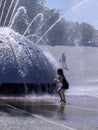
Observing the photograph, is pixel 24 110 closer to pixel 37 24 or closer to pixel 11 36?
pixel 11 36

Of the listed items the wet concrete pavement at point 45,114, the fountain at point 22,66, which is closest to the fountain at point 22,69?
the fountain at point 22,66

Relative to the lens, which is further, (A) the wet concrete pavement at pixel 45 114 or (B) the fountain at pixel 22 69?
(B) the fountain at pixel 22 69

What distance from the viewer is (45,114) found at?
1147cm

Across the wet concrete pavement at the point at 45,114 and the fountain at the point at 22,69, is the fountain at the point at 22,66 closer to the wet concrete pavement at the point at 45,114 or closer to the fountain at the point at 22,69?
the fountain at the point at 22,69

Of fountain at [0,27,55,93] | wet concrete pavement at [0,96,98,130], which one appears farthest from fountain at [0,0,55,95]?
wet concrete pavement at [0,96,98,130]

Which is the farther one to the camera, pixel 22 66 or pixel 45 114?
pixel 22 66

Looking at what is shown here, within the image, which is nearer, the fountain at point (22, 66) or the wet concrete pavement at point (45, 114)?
the wet concrete pavement at point (45, 114)

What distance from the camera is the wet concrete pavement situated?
9648 mm

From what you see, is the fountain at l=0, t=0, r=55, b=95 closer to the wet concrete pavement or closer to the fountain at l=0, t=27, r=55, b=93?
the fountain at l=0, t=27, r=55, b=93

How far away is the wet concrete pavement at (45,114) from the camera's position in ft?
31.7

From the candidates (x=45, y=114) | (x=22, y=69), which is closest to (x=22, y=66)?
(x=22, y=69)

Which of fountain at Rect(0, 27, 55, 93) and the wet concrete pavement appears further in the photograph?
fountain at Rect(0, 27, 55, 93)

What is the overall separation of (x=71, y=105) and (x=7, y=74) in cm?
277

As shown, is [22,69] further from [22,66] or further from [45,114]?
[45,114]
